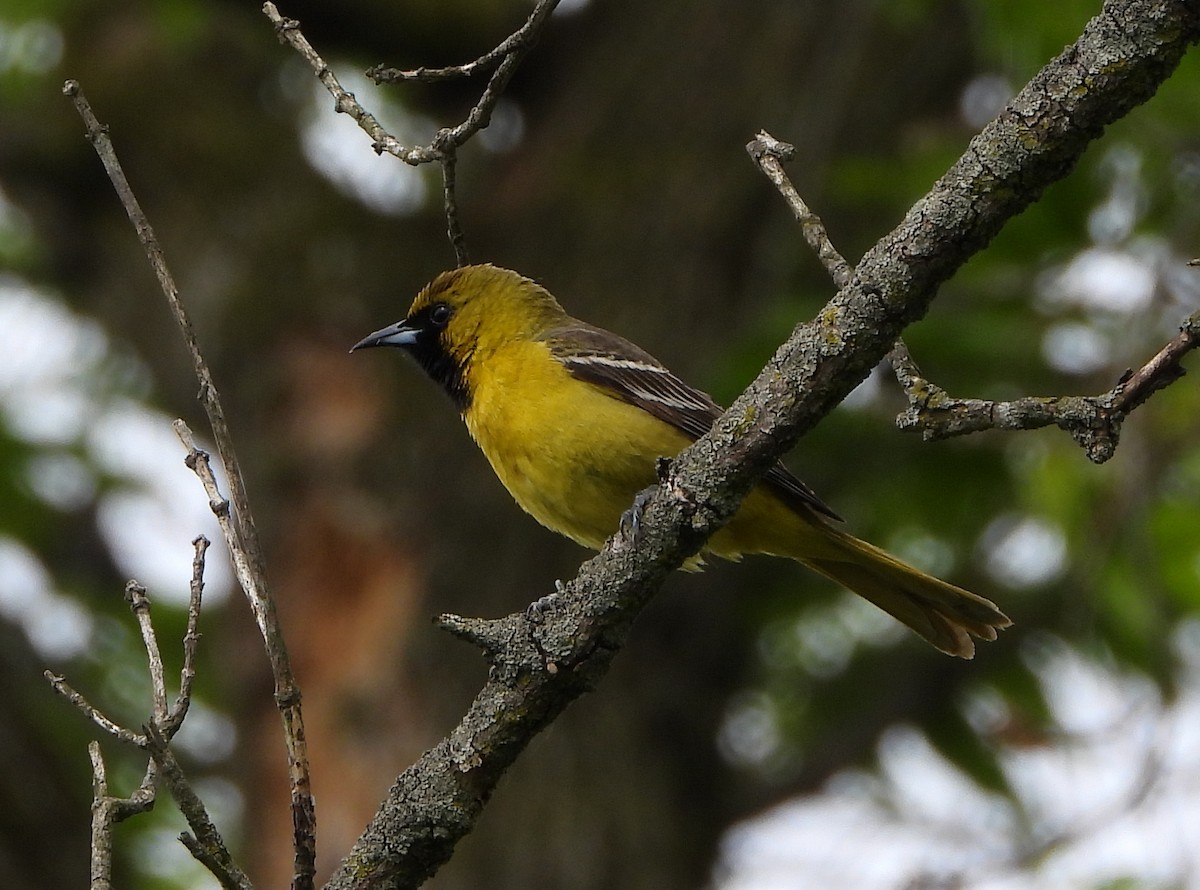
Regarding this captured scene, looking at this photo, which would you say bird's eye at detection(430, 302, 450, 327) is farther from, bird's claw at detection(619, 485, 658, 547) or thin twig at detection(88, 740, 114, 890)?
thin twig at detection(88, 740, 114, 890)

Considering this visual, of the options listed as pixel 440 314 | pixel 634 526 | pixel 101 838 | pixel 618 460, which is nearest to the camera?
pixel 101 838

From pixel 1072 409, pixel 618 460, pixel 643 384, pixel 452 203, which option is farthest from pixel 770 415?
pixel 643 384

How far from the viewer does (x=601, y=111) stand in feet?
27.3

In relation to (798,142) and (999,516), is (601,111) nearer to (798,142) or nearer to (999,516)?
(798,142)

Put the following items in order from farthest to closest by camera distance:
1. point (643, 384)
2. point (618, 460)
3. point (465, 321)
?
point (465, 321) < point (643, 384) < point (618, 460)

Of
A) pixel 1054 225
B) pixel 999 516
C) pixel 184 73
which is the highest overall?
pixel 184 73

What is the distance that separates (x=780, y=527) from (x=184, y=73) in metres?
5.22

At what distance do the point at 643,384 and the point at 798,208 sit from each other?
1.90 metres

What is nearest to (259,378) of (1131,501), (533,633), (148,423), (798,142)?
(148,423)

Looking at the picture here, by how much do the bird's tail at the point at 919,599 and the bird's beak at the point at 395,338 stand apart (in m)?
1.76

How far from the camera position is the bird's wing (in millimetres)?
4770

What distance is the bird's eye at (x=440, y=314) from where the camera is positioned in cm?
568

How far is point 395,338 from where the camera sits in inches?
225

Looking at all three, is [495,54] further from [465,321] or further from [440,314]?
[440,314]
